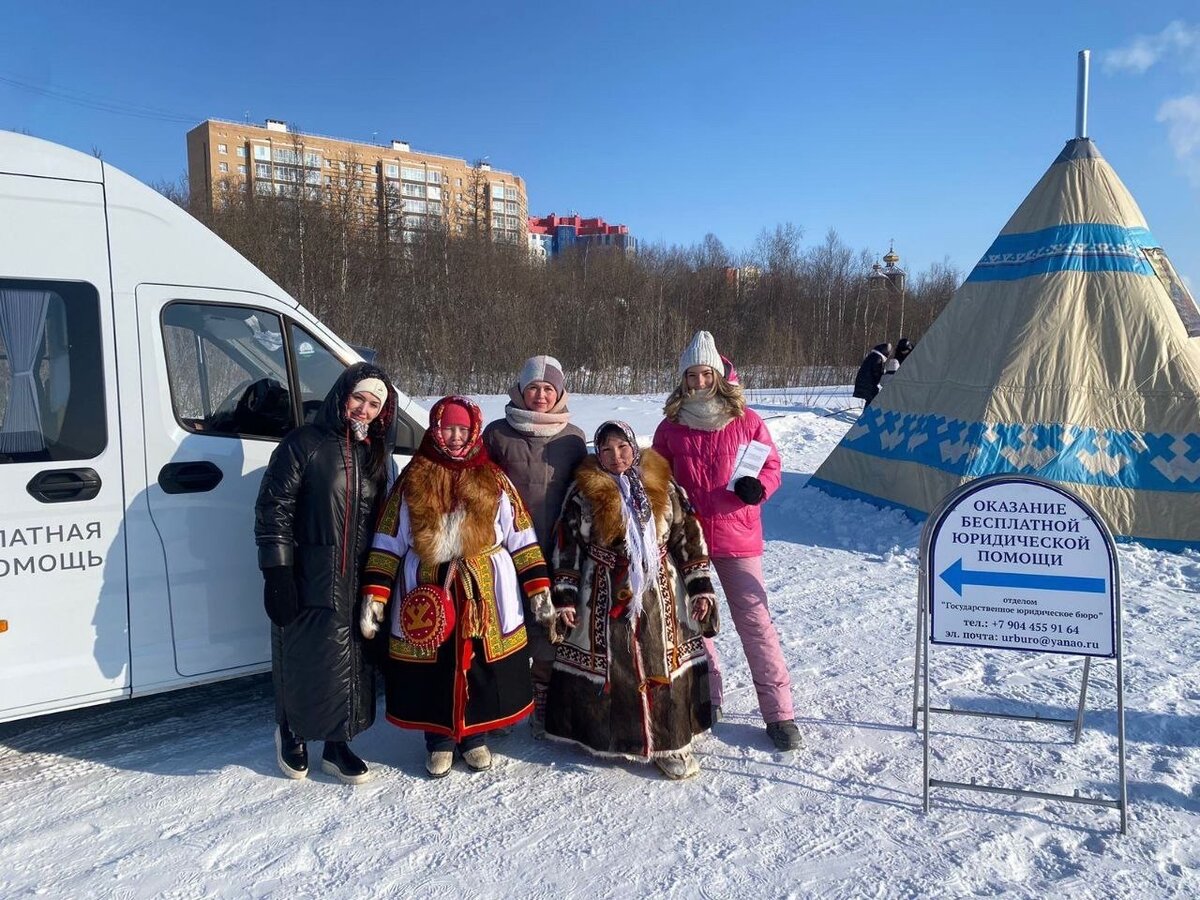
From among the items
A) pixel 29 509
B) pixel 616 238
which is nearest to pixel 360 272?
pixel 616 238

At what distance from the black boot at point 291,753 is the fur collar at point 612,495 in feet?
4.95

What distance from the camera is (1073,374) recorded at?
728 centimetres

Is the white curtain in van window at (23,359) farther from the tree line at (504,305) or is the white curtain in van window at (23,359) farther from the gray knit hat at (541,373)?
the tree line at (504,305)

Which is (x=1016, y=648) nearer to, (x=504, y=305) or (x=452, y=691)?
(x=452, y=691)

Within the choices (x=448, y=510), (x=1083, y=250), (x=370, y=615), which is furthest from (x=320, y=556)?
(x=1083, y=250)

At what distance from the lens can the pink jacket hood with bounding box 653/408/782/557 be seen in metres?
3.86

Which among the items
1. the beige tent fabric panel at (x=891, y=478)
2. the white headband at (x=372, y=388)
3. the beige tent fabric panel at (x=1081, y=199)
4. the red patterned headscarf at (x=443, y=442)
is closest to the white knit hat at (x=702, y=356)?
the red patterned headscarf at (x=443, y=442)

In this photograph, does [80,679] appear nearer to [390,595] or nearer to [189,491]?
[189,491]

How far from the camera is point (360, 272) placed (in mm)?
29422

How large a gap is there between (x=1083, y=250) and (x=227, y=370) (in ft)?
24.1

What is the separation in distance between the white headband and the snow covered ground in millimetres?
1620

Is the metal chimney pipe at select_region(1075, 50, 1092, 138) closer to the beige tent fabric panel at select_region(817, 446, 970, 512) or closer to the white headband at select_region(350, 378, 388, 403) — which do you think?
the beige tent fabric panel at select_region(817, 446, 970, 512)

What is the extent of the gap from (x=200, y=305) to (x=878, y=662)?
13.3 feet

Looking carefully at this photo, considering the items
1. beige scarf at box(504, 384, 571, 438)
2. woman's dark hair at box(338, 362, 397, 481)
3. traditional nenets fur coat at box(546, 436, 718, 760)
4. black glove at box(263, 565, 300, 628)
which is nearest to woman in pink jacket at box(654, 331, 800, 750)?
traditional nenets fur coat at box(546, 436, 718, 760)
